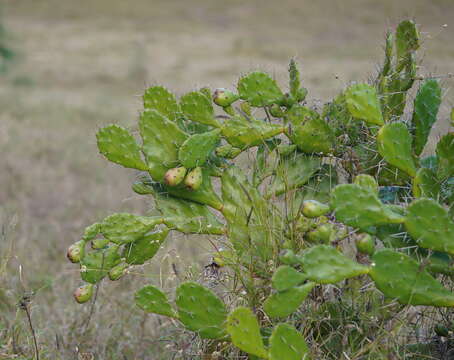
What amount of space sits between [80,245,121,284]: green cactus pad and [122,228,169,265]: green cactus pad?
0.13 ft

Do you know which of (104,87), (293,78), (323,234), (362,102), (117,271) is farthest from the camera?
(104,87)

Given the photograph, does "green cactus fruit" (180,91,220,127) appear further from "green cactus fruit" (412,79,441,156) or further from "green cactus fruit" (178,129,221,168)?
"green cactus fruit" (412,79,441,156)

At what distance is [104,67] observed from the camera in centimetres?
1841

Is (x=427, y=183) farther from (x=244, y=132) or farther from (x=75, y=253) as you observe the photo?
(x=75, y=253)

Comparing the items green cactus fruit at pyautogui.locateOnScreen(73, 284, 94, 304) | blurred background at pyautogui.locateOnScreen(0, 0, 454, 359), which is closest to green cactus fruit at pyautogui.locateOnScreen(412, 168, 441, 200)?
blurred background at pyautogui.locateOnScreen(0, 0, 454, 359)

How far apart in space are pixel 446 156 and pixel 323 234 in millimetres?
470

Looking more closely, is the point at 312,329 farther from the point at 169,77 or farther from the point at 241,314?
the point at 169,77

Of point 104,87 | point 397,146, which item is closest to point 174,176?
point 397,146

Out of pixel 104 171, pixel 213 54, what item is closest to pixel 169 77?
pixel 213 54

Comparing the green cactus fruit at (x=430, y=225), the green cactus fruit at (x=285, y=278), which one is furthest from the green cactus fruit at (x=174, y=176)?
the green cactus fruit at (x=430, y=225)

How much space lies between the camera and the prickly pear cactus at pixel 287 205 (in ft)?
5.16

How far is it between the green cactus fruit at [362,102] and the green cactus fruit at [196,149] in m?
0.44

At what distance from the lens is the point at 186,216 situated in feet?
6.29

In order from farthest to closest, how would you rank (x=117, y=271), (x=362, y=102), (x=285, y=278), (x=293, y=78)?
(x=293, y=78)
(x=117, y=271)
(x=362, y=102)
(x=285, y=278)
